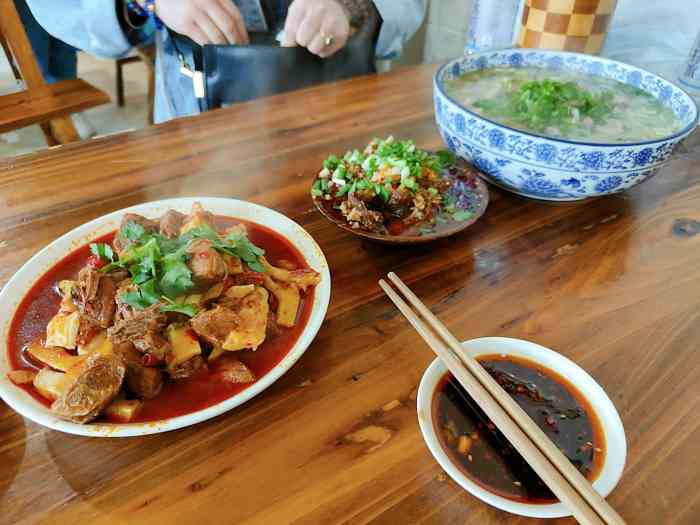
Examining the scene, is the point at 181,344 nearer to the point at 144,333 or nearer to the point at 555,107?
the point at 144,333

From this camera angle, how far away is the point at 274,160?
144 cm

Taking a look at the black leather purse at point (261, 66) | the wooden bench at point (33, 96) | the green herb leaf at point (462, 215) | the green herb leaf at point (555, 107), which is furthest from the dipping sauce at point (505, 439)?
the wooden bench at point (33, 96)

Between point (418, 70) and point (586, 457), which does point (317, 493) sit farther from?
point (418, 70)

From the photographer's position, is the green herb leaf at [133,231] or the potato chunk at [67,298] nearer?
the potato chunk at [67,298]

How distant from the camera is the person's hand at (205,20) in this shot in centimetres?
167

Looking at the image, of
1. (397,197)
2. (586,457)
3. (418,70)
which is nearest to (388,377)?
(586,457)

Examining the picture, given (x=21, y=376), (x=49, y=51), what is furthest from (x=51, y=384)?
(x=49, y=51)

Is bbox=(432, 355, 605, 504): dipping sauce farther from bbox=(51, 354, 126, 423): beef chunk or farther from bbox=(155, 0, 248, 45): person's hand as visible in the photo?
bbox=(155, 0, 248, 45): person's hand

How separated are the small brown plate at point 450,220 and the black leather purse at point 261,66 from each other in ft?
2.67

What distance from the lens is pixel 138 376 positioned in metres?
0.75

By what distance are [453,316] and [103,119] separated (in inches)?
168

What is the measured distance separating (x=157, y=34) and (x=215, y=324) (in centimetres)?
177

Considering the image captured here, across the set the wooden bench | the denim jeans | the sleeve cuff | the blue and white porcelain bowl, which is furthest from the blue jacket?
the denim jeans

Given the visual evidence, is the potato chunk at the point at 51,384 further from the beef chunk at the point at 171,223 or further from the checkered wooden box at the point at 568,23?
the checkered wooden box at the point at 568,23
